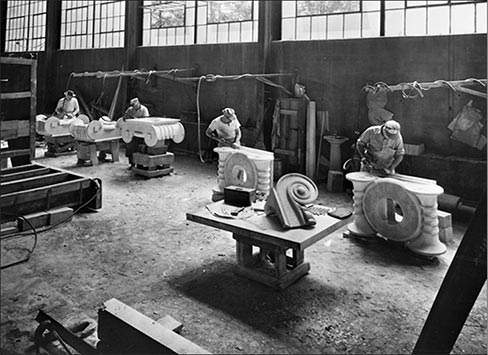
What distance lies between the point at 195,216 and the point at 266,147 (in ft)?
11.5

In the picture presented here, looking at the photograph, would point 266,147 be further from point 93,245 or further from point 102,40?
point 102,40

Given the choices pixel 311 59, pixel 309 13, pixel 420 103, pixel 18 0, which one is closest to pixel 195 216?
pixel 420 103

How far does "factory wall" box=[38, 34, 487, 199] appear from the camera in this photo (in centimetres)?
440

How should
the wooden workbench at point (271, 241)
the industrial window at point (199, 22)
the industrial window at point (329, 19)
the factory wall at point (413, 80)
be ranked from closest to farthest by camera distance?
the wooden workbench at point (271, 241)
the factory wall at point (413, 80)
the industrial window at point (329, 19)
the industrial window at point (199, 22)

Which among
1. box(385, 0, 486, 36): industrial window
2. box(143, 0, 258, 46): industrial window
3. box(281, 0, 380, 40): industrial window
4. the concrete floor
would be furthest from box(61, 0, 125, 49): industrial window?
the concrete floor

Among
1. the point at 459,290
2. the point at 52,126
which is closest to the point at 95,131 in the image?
the point at 52,126

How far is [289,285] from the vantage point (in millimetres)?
2646

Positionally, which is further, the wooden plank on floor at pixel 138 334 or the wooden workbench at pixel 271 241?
the wooden workbench at pixel 271 241

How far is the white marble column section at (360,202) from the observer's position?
333 cm

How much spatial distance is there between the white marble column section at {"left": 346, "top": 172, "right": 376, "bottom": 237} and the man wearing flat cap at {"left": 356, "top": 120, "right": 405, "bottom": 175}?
125 millimetres

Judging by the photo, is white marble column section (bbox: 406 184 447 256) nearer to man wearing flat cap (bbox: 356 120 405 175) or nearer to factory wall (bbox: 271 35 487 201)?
man wearing flat cap (bbox: 356 120 405 175)

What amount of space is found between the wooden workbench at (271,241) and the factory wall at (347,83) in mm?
1481

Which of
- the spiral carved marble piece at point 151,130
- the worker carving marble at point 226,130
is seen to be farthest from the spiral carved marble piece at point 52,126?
the worker carving marble at point 226,130

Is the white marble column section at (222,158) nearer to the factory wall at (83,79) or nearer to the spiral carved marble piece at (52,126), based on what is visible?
the spiral carved marble piece at (52,126)
